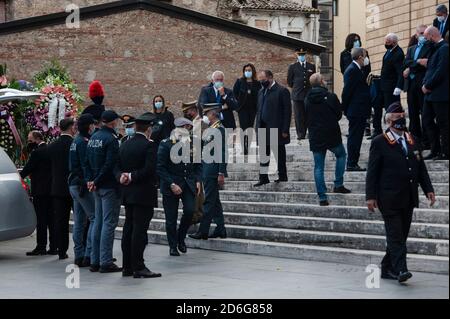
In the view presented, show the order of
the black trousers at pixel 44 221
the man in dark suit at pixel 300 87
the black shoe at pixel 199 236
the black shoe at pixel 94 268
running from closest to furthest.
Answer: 1. the black shoe at pixel 94 268
2. the black shoe at pixel 199 236
3. the black trousers at pixel 44 221
4. the man in dark suit at pixel 300 87

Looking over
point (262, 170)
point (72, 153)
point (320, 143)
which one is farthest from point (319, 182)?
point (72, 153)

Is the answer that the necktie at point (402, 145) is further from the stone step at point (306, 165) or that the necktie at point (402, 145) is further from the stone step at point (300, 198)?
the stone step at point (306, 165)

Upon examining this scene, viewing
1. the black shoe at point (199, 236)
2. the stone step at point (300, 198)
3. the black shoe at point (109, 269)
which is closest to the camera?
the black shoe at point (109, 269)

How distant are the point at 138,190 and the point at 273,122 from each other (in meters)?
4.77

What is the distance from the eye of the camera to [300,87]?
827 inches

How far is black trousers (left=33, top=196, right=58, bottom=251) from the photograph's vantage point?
15070 millimetres

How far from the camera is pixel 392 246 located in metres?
11.0

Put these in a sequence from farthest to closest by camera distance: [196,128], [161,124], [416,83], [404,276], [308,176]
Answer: [161,124]
[308,176]
[416,83]
[196,128]
[404,276]

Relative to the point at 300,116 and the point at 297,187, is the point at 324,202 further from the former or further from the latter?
the point at 300,116

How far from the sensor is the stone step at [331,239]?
12102mm

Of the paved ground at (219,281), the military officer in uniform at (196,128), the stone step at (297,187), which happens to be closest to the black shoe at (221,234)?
the military officer in uniform at (196,128)

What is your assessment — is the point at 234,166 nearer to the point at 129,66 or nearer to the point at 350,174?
the point at 350,174

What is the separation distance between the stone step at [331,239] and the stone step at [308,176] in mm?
1564

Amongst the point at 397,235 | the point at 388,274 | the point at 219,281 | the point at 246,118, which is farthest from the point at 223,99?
the point at 397,235
